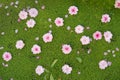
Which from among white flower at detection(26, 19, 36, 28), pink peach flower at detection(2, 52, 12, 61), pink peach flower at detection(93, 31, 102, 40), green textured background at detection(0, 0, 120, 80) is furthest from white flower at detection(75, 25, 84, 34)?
pink peach flower at detection(2, 52, 12, 61)

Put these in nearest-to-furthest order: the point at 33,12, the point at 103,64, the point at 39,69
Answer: the point at 103,64
the point at 39,69
the point at 33,12

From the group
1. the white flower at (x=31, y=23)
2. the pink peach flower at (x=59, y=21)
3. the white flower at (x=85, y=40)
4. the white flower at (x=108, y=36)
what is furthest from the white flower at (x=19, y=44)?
the white flower at (x=108, y=36)

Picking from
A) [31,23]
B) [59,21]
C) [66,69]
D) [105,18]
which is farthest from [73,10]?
[66,69]

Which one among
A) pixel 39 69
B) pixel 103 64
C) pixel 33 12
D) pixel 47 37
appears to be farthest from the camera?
pixel 33 12

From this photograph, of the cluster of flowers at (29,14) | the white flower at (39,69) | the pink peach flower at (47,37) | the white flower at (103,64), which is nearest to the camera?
the white flower at (103,64)

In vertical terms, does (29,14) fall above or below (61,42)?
above

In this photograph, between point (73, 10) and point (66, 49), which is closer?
point (66, 49)

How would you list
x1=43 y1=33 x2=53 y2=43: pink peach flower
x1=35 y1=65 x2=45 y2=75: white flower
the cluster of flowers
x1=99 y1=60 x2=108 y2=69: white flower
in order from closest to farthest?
x1=99 y1=60 x2=108 y2=69: white flower, x1=35 y1=65 x2=45 y2=75: white flower, x1=43 y1=33 x2=53 y2=43: pink peach flower, the cluster of flowers

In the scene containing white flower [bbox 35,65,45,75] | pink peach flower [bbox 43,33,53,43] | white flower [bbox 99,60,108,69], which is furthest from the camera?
pink peach flower [bbox 43,33,53,43]

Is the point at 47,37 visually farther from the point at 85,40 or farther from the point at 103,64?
the point at 103,64

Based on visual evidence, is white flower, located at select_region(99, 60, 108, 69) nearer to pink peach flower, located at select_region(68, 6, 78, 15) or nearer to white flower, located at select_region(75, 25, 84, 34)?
white flower, located at select_region(75, 25, 84, 34)

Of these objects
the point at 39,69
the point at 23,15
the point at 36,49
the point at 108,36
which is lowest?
the point at 39,69

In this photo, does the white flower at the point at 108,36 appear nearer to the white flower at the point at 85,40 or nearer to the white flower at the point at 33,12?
the white flower at the point at 85,40
